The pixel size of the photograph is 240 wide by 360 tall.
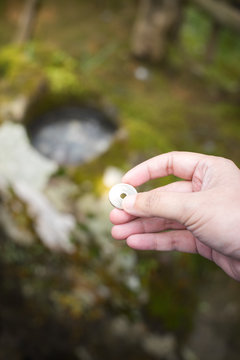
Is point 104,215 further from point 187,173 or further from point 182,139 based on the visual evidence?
point 182,139

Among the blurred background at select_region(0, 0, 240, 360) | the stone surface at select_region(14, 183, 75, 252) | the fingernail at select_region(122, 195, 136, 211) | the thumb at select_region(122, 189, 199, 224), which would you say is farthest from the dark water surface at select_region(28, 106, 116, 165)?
the thumb at select_region(122, 189, 199, 224)

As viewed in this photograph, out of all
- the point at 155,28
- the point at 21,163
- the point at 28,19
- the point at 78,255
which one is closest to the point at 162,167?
the point at 78,255

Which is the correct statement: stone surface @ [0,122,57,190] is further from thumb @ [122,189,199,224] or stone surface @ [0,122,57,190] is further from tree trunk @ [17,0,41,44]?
tree trunk @ [17,0,41,44]

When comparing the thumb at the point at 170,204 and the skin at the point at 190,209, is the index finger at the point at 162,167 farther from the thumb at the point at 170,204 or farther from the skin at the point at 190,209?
the thumb at the point at 170,204

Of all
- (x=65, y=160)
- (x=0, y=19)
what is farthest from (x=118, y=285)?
(x=0, y=19)

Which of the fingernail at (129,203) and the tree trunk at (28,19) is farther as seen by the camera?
the tree trunk at (28,19)

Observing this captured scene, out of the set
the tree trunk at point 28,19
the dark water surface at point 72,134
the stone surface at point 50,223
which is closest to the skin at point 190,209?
the stone surface at point 50,223
